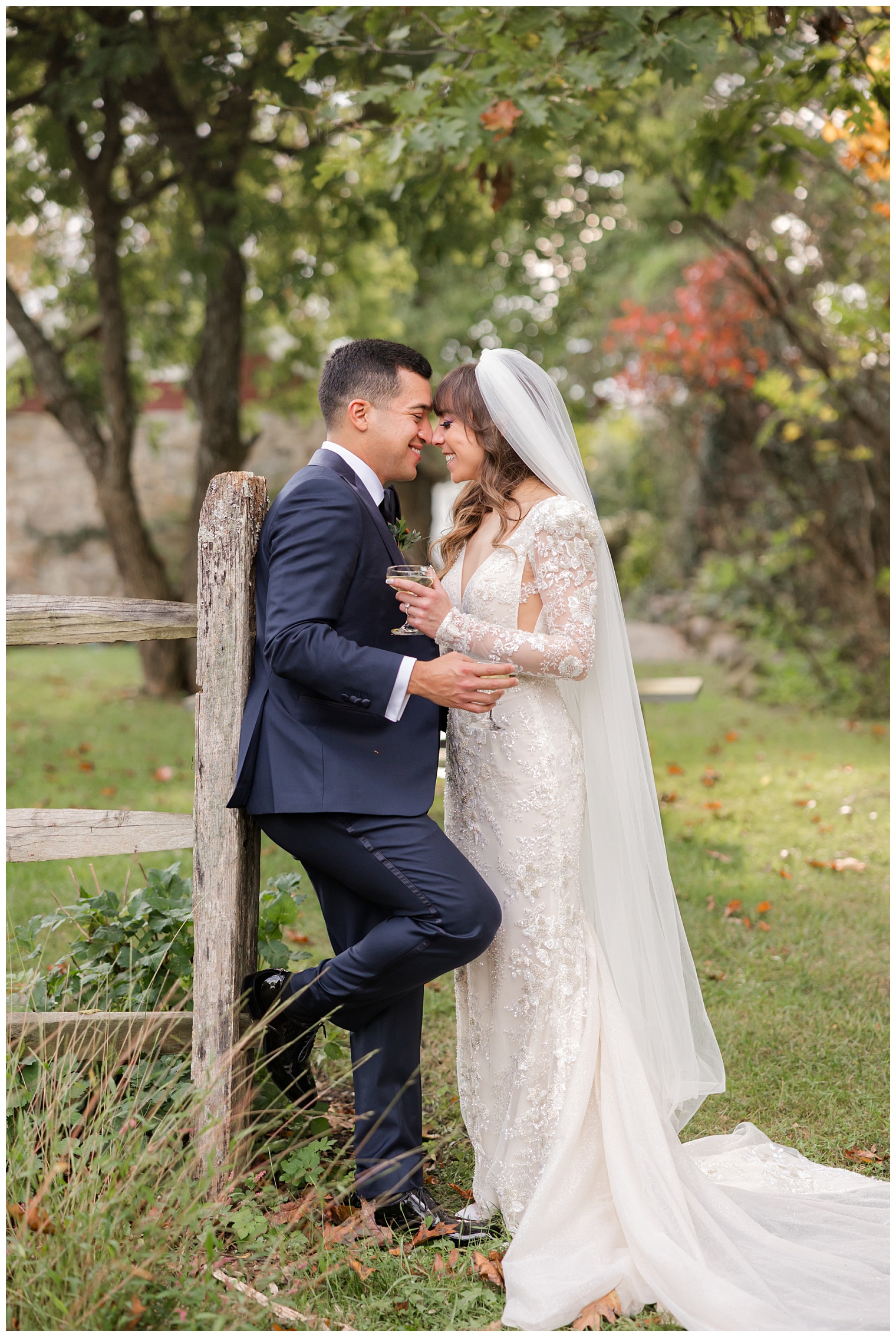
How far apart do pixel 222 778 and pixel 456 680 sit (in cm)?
87

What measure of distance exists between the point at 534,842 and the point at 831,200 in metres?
11.9

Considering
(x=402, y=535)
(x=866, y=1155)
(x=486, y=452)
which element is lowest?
(x=866, y=1155)

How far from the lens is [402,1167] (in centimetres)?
Answer: 336

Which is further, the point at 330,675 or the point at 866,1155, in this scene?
the point at 866,1155

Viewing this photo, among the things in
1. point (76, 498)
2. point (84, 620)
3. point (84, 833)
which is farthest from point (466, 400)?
point (76, 498)

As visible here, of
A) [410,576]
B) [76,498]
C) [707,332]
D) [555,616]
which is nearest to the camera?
[410,576]

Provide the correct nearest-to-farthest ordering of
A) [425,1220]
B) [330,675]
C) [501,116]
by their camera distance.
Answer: [330,675] < [425,1220] < [501,116]

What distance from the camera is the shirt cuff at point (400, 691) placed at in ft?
10.2

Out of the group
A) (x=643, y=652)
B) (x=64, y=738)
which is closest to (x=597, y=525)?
(x=64, y=738)

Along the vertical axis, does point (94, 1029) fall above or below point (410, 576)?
below

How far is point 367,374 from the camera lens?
3.49m

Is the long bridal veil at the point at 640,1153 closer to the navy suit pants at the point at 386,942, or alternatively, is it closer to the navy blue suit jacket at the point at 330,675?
the navy suit pants at the point at 386,942

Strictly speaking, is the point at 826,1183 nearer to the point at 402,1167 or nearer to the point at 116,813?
Result: the point at 402,1167

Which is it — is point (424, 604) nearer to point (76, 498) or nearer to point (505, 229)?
point (505, 229)
